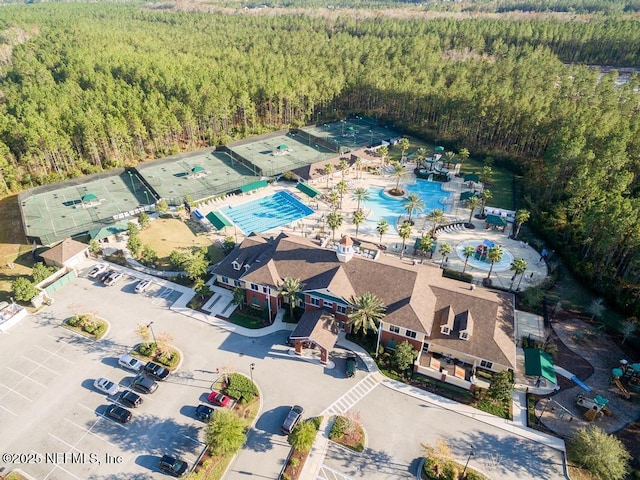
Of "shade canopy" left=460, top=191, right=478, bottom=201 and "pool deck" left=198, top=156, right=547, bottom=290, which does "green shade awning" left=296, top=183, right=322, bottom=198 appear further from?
"shade canopy" left=460, top=191, right=478, bottom=201

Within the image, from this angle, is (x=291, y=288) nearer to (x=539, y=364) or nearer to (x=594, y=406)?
(x=539, y=364)

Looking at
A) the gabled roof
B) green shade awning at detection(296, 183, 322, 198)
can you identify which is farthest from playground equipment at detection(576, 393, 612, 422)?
the gabled roof

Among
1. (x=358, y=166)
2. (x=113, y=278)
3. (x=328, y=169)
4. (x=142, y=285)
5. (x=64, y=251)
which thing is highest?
(x=328, y=169)

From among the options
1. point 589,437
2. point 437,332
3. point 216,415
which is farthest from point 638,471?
point 216,415

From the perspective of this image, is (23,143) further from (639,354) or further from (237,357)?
(639,354)

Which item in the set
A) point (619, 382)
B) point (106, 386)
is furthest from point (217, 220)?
point (619, 382)
